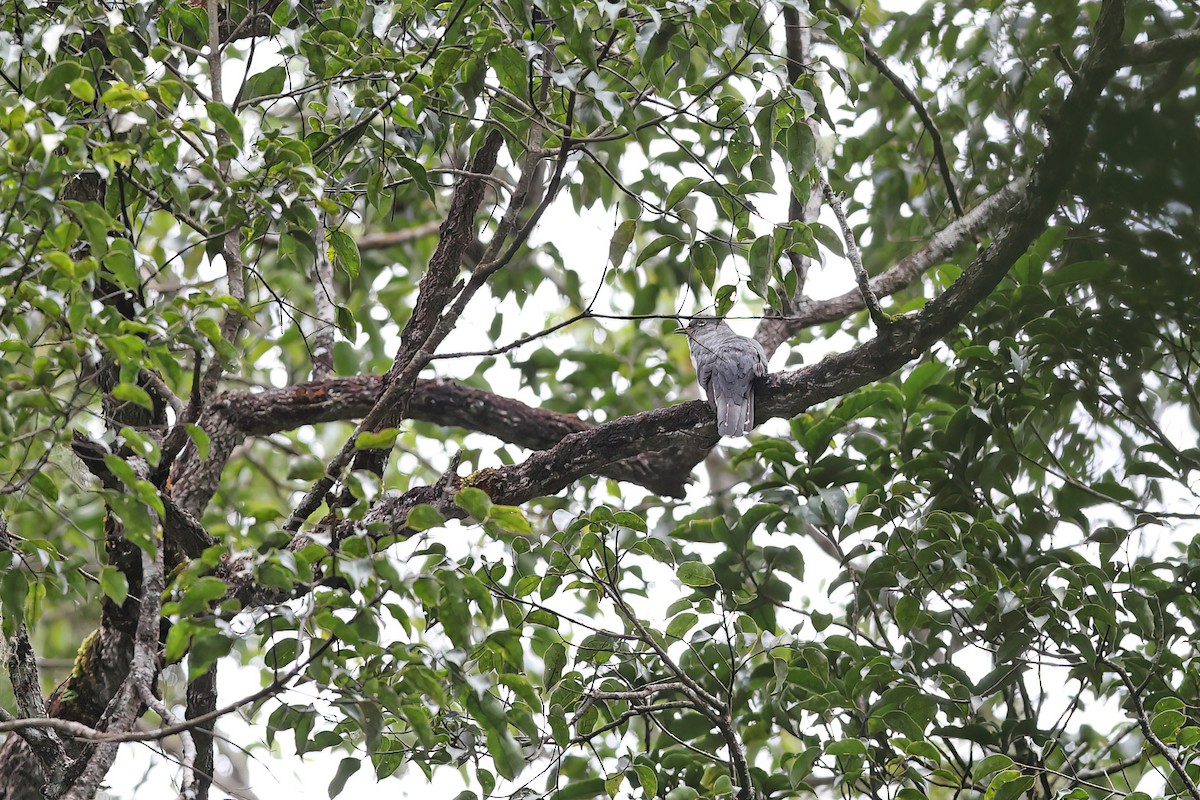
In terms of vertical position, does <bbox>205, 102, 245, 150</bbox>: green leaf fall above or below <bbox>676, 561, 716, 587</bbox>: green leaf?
above

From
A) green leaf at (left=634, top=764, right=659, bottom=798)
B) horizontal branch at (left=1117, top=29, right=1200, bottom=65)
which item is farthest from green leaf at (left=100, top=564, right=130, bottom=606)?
horizontal branch at (left=1117, top=29, right=1200, bottom=65)

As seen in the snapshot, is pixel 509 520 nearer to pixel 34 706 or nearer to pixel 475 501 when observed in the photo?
pixel 475 501

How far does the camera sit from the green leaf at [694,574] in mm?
2354

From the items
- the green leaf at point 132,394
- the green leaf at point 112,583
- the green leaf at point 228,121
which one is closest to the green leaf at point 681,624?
the green leaf at point 112,583

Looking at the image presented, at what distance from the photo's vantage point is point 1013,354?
2.61 metres

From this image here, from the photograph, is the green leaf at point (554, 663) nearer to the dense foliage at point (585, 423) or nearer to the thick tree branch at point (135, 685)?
the dense foliage at point (585, 423)

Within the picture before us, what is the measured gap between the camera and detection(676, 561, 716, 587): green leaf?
7.72 feet

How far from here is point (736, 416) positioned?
105 inches

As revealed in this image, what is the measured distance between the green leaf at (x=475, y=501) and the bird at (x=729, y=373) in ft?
3.06

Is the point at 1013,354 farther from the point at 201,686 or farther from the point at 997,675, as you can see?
the point at 201,686

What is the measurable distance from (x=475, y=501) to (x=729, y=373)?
1444mm

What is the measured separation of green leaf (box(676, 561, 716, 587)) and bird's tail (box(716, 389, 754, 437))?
43cm

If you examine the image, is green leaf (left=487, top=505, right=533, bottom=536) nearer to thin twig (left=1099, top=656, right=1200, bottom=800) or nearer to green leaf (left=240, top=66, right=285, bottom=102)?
green leaf (left=240, top=66, right=285, bottom=102)

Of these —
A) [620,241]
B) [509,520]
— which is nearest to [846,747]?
[509,520]
